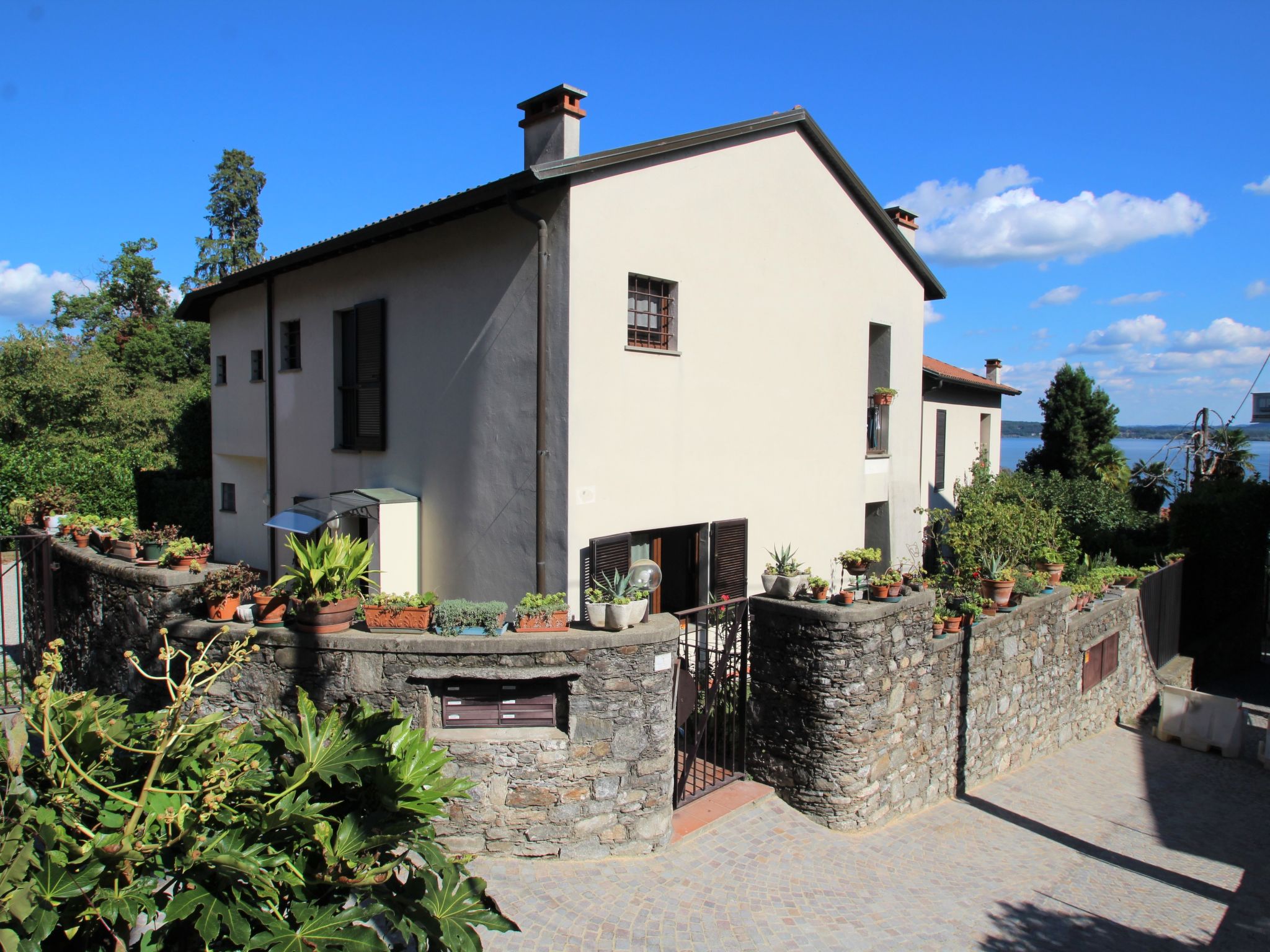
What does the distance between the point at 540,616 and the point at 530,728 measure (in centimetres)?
95

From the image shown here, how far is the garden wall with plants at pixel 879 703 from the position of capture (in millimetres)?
8172

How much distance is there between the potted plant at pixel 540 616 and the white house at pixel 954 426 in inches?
586

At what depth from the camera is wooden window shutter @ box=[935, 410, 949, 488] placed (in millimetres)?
21266

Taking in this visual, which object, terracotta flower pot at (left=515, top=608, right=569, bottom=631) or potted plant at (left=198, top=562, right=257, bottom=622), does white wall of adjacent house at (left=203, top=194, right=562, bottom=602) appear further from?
potted plant at (left=198, top=562, right=257, bottom=622)

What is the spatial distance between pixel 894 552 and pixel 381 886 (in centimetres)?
1298

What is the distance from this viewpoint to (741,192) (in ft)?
37.9

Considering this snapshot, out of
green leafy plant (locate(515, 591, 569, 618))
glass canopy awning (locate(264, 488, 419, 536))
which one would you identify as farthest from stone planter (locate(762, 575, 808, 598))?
glass canopy awning (locate(264, 488, 419, 536))

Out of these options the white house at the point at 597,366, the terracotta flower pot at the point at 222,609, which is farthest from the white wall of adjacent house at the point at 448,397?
the terracotta flower pot at the point at 222,609

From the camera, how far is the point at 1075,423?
97.5 ft

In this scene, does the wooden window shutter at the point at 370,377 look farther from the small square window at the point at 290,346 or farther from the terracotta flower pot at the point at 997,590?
the terracotta flower pot at the point at 997,590

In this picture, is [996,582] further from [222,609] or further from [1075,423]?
[1075,423]

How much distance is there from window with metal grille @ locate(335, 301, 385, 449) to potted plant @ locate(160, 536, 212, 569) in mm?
3520

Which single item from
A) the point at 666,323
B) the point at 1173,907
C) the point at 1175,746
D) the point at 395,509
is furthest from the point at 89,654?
the point at 1175,746

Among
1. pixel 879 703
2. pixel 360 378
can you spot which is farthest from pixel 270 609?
pixel 879 703
